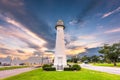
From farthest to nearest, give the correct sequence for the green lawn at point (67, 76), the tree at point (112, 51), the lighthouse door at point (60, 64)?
the tree at point (112, 51) < the lighthouse door at point (60, 64) < the green lawn at point (67, 76)

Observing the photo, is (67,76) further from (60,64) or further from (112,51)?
(112,51)

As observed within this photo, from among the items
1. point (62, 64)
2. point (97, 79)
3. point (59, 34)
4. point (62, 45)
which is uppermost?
point (59, 34)

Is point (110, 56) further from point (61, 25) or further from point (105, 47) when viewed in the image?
point (61, 25)

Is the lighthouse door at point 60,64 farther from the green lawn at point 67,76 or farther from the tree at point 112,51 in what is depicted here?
the tree at point 112,51

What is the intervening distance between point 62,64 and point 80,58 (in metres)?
120

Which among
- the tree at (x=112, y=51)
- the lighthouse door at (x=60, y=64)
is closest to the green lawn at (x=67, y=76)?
the lighthouse door at (x=60, y=64)

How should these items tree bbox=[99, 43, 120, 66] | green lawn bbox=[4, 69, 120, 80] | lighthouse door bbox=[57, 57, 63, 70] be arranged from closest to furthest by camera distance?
green lawn bbox=[4, 69, 120, 80]
lighthouse door bbox=[57, 57, 63, 70]
tree bbox=[99, 43, 120, 66]

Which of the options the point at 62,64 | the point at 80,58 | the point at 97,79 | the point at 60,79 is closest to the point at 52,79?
the point at 60,79

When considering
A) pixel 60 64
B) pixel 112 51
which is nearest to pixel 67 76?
pixel 60 64

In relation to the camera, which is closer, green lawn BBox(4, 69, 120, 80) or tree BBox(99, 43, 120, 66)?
green lawn BBox(4, 69, 120, 80)

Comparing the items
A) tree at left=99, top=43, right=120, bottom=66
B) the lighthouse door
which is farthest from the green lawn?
tree at left=99, top=43, right=120, bottom=66

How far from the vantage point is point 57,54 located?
34094 mm

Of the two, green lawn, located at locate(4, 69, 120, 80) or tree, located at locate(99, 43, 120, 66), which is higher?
tree, located at locate(99, 43, 120, 66)

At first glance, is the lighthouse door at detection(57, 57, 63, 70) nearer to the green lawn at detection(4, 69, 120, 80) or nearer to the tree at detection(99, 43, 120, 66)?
the green lawn at detection(4, 69, 120, 80)
